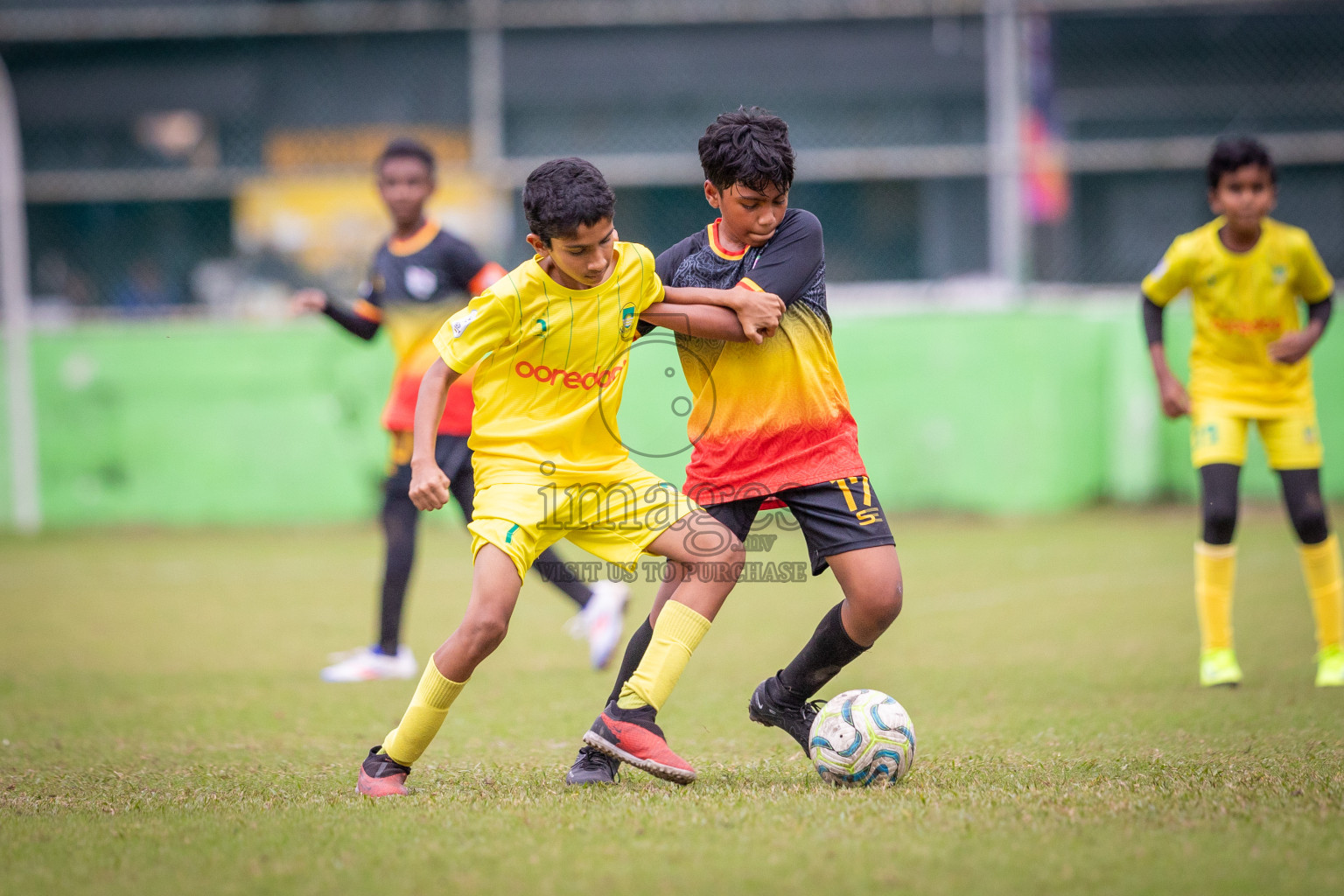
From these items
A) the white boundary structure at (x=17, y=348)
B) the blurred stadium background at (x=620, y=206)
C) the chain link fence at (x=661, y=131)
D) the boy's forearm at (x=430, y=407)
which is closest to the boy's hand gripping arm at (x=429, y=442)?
the boy's forearm at (x=430, y=407)

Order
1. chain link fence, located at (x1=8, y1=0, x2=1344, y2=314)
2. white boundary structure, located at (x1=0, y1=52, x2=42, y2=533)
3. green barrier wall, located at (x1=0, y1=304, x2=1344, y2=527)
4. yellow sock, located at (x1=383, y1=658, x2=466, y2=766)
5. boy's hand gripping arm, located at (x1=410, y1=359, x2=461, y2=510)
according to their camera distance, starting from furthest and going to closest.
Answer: chain link fence, located at (x1=8, y1=0, x2=1344, y2=314), white boundary structure, located at (x1=0, y1=52, x2=42, y2=533), green barrier wall, located at (x1=0, y1=304, x2=1344, y2=527), yellow sock, located at (x1=383, y1=658, x2=466, y2=766), boy's hand gripping arm, located at (x1=410, y1=359, x2=461, y2=510)

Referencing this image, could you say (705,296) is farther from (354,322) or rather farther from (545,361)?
(354,322)

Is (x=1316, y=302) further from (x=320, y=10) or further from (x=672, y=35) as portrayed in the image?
(x=320, y=10)

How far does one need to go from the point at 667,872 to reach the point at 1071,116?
12.3 metres

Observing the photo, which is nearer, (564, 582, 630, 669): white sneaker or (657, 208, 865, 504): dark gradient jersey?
(657, 208, 865, 504): dark gradient jersey

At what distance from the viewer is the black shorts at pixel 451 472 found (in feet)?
17.8

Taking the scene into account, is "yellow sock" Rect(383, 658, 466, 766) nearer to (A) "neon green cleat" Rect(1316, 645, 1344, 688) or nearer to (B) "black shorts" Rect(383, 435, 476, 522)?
(B) "black shorts" Rect(383, 435, 476, 522)

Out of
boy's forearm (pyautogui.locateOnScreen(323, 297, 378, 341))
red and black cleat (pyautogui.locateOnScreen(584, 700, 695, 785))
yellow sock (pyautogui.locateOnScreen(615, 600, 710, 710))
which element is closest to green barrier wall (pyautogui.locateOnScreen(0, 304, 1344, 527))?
boy's forearm (pyautogui.locateOnScreen(323, 297, 378, 341))

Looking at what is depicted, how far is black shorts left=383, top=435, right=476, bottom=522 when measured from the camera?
543cm

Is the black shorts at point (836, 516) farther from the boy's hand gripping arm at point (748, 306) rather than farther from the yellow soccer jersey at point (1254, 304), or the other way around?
the yellow soccer jersey at point (1254, 304)

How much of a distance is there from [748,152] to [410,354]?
2633mm

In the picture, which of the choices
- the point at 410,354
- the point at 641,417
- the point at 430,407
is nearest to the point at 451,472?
the point at 410,354

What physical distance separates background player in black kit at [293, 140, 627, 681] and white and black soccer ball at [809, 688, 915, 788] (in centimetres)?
211

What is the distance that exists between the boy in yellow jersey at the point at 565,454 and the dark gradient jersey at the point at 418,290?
2.08m
